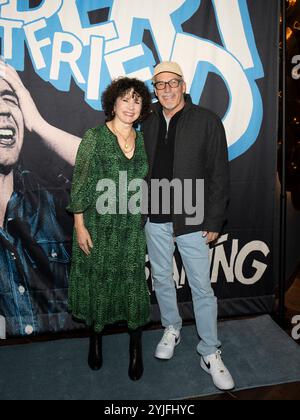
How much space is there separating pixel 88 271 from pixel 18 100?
1.27 m

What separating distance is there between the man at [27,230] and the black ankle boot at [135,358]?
80 cm

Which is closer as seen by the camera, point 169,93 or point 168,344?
point 169,93

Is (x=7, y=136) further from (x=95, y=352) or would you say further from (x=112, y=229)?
(x=95, y=352)

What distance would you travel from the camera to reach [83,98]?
280 centimetres

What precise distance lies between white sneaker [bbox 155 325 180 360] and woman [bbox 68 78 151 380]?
0.22 meters

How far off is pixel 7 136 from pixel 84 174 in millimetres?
876

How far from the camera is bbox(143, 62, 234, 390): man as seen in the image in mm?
2270

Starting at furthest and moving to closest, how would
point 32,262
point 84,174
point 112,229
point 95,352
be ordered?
point 32,262, point 95,352, point 112,229, point 84,174

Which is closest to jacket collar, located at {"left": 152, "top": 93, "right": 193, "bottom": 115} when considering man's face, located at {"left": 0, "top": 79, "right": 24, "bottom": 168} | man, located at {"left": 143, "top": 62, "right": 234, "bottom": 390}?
man, located at {"left": 143, "top": 62, "right": 234, "bottom": 390}

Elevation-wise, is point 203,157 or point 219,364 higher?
point 203,157

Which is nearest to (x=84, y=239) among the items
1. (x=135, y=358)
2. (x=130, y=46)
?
(x=135, y=358)

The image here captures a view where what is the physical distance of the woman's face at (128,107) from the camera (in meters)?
2.21

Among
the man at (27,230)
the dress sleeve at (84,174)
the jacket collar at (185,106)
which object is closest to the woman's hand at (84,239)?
the dress sleeve at (84,174)

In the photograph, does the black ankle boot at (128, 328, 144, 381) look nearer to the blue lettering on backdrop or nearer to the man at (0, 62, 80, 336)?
the man at (0, 62, 80, 336)
